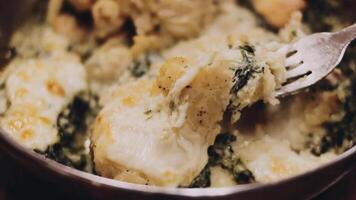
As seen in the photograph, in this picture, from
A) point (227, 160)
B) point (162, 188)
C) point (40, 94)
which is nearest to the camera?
point (162, 188)

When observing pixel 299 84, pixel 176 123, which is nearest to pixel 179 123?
pixel 176 123

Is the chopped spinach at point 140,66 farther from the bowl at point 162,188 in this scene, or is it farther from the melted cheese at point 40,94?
the bowl at point 162,188

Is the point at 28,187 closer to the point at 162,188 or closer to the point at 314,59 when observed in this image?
the point at 162,188

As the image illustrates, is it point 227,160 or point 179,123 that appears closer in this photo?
point 179,123

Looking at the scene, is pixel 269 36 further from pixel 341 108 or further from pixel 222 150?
pixel 222 150

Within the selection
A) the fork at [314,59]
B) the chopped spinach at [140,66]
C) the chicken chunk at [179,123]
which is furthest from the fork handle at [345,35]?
the chopped spinach at [140,66]
